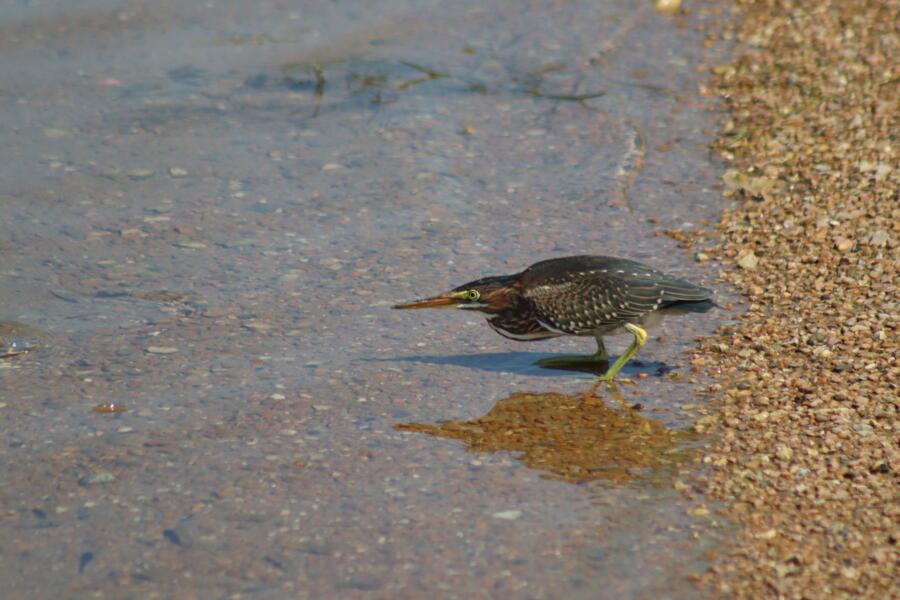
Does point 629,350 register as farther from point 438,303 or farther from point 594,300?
point 438,303

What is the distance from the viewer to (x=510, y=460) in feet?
17.6

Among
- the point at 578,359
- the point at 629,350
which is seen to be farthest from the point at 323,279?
the point at 629,350

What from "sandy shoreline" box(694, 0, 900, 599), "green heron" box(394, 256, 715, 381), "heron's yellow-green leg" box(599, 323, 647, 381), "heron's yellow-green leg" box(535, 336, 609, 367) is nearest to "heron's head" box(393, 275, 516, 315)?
"green heron" box(394, 256, 715, 381)

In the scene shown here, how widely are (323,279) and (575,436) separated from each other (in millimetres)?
2387

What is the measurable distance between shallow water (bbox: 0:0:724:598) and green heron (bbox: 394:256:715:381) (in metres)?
0.28

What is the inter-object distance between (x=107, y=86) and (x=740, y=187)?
5788 millimetres

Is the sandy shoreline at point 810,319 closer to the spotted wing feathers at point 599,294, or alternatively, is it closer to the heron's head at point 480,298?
the spotted wing feathers at point 599,294

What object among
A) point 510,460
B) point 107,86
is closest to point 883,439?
point 510,460

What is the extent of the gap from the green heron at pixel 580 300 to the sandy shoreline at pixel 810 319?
0.47 metres

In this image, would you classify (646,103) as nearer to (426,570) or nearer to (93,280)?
(93,280)

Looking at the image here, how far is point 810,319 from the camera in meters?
6.47

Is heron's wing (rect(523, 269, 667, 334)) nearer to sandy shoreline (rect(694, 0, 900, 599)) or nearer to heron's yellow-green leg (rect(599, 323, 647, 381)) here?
heron's yellow-green leg (rect(599, 323, 647, 381))

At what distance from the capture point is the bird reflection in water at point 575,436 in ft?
17.3

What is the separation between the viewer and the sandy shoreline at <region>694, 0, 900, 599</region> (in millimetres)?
4523
